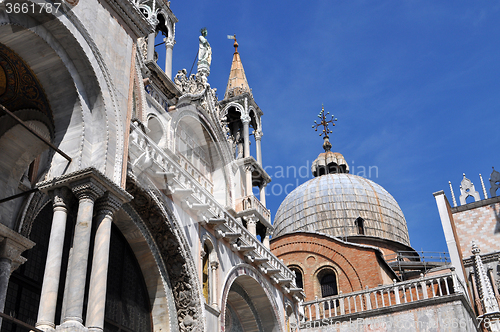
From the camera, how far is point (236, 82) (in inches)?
984

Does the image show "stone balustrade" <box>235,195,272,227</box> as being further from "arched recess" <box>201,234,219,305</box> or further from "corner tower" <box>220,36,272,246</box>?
"arched recess" <box>201,234,219,305</box>

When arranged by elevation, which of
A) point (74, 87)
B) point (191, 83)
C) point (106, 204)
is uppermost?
point (191, 83)

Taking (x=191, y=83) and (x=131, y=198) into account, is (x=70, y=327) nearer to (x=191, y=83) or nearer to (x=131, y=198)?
(x=131, y=198)

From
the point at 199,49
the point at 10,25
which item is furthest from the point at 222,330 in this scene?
the point at 199,49

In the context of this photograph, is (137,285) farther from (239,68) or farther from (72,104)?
(239,68)

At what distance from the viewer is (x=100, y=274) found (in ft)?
30.5

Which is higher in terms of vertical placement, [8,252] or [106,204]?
[106,204]

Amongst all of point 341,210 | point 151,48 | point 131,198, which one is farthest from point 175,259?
point 341,210

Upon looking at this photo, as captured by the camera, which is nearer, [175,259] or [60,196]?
[60,196]

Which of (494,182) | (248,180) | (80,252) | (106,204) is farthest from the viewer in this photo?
(494,182)

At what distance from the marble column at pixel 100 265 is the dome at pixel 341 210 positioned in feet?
108

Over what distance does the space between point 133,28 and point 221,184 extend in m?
9.79

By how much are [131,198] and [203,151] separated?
10.8m

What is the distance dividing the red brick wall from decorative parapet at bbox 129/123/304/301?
10567mm
